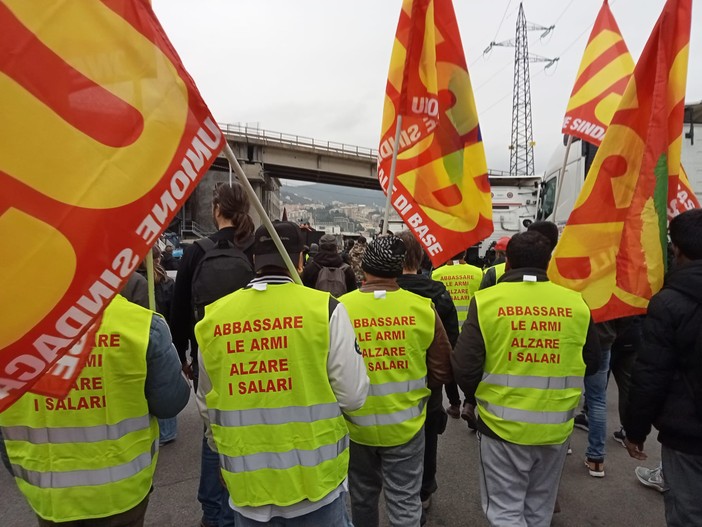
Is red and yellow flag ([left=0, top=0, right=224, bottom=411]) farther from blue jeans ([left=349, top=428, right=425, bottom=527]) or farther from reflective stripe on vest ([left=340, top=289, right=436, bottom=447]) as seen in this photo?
blue jeans ([left=349, top=428, right=425, bottom=527])

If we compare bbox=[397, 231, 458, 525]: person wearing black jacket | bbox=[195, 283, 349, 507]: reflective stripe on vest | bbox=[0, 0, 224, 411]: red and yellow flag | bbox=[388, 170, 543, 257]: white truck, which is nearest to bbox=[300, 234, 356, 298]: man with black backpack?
bbox=[397, 231, 458, 525]: person wearing black jacket

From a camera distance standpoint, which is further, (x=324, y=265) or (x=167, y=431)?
(x=324, y=265)

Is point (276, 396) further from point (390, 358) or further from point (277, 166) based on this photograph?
point (277, 166)

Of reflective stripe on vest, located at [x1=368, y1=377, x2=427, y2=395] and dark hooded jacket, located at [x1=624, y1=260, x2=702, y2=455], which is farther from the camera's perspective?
reflective stripe on vest, located at [x1=368, y1=377, x2=427, y2=395]

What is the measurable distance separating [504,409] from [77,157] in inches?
89.7

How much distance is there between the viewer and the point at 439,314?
3.08m

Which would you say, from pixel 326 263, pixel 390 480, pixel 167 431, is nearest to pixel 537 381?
pixel 390 480

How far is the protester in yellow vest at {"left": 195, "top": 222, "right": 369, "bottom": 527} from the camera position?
175 cm

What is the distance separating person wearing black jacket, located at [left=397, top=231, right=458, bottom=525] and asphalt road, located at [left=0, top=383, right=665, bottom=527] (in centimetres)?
32

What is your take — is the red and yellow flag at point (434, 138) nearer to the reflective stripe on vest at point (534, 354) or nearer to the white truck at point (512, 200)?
the reflective stripe on vest at point (534, 354)

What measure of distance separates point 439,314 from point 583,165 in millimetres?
5757

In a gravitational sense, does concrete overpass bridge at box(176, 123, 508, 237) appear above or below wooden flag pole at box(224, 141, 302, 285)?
above

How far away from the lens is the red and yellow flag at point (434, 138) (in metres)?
3.45

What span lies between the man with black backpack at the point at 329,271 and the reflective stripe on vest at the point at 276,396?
311 centimetres
